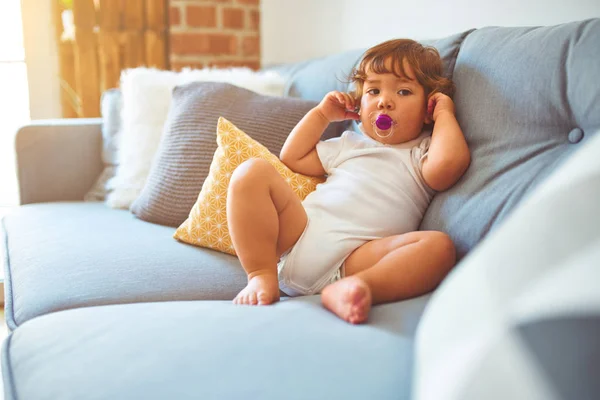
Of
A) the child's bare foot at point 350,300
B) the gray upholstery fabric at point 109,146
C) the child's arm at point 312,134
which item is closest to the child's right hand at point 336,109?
the child's arm at point 312,134

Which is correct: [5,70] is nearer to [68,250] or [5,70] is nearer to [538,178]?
[68,250]

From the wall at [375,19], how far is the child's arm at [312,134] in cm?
51

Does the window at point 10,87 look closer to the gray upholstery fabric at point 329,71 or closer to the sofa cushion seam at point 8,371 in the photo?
the gray upholstery fabric at point 329,71

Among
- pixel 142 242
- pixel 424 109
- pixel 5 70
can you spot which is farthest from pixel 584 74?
pixel 5 70

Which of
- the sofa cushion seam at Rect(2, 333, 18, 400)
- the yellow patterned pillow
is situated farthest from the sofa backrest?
the sofa cushion seam at Rect(2, 333, 18, 400)

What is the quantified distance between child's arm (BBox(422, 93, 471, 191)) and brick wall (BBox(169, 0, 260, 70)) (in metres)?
1.80

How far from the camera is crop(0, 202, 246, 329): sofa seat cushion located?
109cm

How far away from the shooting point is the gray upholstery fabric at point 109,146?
A: 193cm

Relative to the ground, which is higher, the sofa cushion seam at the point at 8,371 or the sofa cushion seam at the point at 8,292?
the sofa cushion seam at the point at 8,371

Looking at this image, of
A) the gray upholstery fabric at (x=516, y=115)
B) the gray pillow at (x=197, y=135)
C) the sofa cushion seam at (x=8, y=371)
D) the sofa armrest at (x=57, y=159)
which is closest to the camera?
the sofa cushion seam at (x=8, y=371)

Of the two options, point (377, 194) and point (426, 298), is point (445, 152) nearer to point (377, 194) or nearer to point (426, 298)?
point (377, 194)

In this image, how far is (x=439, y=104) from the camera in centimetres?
113

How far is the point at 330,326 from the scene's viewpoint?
81cm

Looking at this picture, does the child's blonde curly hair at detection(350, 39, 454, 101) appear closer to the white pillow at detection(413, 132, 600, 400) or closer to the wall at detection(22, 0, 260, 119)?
the white pillow at detection(413, 132, 600, 400)
